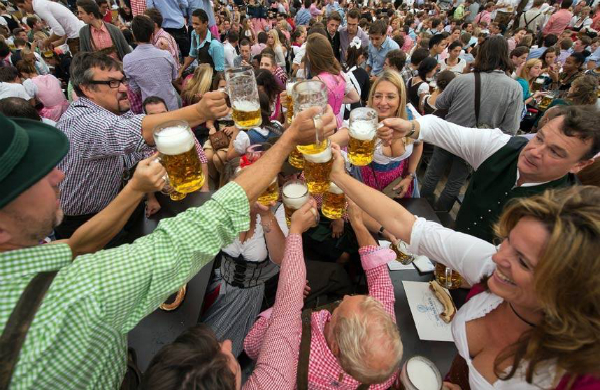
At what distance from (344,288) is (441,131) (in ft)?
3.68

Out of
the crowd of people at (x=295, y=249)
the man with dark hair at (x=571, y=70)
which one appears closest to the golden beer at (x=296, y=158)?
the crowd of people at (x=295, y=249)

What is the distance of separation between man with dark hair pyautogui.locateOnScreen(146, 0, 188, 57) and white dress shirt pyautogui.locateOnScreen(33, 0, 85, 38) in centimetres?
112

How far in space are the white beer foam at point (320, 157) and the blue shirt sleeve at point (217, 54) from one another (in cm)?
403

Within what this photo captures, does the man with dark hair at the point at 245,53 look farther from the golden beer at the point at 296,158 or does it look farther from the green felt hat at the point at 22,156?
the green felt hat at the point at 22,156

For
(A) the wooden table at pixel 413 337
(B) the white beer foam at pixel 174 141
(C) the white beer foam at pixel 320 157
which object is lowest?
(A) the wooden table at pixel 413 337

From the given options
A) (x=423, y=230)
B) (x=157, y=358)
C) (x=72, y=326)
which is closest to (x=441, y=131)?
(x=423, y=230)

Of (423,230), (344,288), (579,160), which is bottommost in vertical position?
(344,288)

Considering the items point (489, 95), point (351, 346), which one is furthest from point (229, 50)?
point (351, 346)

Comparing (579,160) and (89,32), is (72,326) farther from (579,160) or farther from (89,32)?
(89,32)

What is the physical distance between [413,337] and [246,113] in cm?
127

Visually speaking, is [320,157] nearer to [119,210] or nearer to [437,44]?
[119,210]


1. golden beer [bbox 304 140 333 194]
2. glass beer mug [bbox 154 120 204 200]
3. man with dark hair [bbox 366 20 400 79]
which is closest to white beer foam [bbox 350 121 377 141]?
golden beer [bbox 304 140 333 194]

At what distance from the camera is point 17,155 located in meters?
0.81

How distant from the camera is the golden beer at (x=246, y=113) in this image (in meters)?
1.27
